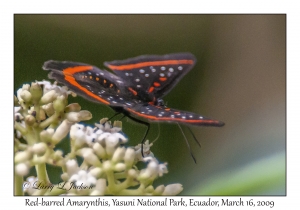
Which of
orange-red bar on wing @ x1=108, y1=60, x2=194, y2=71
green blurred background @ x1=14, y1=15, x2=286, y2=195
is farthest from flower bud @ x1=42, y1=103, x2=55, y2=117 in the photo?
orange-red bar on wing @ x1=108, y1=60, x2=194, y2=71

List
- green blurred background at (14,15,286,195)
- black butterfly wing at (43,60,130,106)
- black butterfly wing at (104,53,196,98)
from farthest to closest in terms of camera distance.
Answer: green blurred background at (14,15,286,195), black butterfly wing at (104,53,196,98), black butterfly wing at (43,60,130,106)

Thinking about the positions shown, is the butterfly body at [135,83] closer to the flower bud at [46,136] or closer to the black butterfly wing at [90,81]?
the black butterfly wing at [90,81]

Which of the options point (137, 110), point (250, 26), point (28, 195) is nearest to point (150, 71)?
point (137, 110)

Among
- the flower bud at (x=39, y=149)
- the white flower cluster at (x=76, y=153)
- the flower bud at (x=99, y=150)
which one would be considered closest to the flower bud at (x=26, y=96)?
the white flower cluster at (x=76, y=153)

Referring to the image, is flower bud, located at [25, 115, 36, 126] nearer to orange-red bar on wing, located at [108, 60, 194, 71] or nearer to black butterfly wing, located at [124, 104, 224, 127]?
black butterfly wing, located at [124, 104, 224, 127]

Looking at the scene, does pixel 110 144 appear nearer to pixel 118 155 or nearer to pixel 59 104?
pixel 118 155

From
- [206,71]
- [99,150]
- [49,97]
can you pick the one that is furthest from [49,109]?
[206,71]

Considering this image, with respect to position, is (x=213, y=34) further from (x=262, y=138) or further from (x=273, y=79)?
(x=262, y=138)
